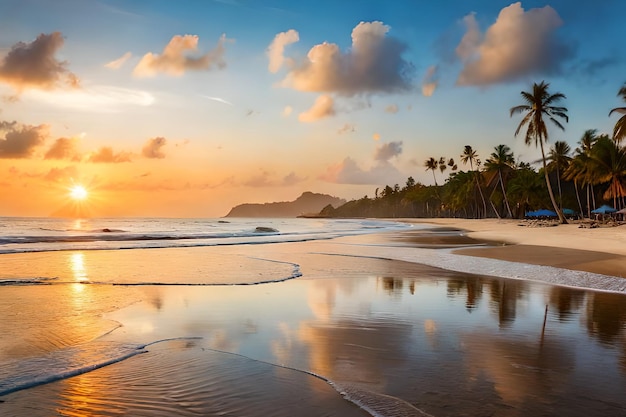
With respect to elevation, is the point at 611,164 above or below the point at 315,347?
above

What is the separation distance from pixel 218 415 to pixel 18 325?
5753 millimetres

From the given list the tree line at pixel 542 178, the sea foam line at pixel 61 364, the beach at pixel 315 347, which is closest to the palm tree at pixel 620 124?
the tree line at pixel 542 178

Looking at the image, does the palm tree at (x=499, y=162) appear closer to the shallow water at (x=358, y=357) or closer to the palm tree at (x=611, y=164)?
the palm tree at (x=611, y=164)

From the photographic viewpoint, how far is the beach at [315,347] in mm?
4781

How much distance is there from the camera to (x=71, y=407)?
466 cm

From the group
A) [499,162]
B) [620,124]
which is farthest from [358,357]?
[499,162]

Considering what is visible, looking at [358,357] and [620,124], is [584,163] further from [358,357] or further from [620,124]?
[358,357]

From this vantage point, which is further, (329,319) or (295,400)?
(329,319)

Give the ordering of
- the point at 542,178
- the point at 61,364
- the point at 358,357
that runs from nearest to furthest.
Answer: the point at 61,364
the point at 358,357
the point at 542,178

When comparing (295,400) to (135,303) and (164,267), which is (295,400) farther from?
(164,267)

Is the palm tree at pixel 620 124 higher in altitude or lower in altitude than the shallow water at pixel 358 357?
higher

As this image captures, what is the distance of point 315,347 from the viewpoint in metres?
6.78

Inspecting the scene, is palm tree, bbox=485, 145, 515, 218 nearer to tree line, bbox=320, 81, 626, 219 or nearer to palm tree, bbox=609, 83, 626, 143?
tree line, bbox=320, 81, 626, 219

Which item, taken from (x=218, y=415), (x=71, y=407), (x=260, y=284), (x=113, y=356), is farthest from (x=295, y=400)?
(x=260, y=284)
